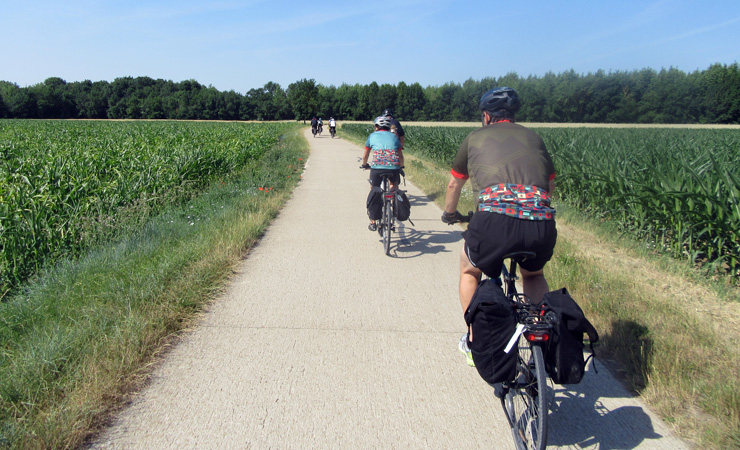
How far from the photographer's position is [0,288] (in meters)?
5.36

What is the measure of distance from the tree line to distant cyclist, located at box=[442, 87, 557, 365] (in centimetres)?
4364

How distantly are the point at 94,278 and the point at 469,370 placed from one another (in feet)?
11.9

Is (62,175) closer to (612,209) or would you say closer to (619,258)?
(619,258)

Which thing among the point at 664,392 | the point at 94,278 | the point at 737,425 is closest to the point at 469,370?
the point at 664,392

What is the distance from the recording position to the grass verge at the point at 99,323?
272cm

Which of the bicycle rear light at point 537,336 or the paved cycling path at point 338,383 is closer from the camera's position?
the bicycle rear light at point 537,336

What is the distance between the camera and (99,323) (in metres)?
3.85

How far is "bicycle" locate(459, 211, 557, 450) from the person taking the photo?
7.75ft

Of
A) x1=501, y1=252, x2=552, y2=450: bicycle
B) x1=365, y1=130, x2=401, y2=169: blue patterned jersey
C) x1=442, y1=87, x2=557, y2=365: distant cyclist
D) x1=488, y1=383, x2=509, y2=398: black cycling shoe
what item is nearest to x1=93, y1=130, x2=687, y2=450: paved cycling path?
x1=488, y1=383, x2=509, y2=398: black cycling shoe

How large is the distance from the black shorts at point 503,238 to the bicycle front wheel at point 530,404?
1.57 ft

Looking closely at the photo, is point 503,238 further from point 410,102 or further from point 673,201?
point 410,102

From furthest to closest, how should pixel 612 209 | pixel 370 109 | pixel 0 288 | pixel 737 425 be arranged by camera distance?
pixel 370 109 < pixel 612 209 < pixel 0 288 < pixel 737 425

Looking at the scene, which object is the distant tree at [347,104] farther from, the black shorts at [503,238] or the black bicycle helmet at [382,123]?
the black shorts at [503,238]

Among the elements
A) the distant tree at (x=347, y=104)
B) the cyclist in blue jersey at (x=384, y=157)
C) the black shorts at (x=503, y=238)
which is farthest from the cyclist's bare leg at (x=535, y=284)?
the distant tree at (x=347, y=104)
